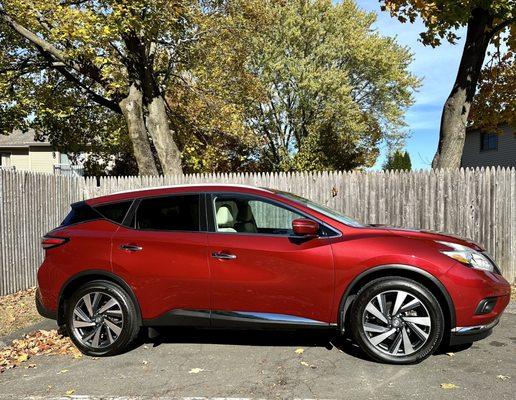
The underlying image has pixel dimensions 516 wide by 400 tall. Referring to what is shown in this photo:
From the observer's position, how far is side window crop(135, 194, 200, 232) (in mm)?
4887

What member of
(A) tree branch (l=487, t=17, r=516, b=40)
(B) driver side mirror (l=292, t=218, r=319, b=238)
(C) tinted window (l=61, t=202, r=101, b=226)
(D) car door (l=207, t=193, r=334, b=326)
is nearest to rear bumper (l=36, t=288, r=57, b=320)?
(C) tinted window (l=61, t=202, r=101, b=226)

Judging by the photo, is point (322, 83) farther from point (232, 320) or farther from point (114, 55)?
point (232, 320)

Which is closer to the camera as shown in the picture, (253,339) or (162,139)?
(253,339)

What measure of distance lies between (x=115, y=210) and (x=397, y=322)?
3029 millimetres

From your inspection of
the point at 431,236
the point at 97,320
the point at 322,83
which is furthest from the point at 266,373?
the point at 322,83

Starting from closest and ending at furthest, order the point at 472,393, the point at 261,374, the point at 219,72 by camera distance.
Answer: the point at 472,393 → the point at 261,374 → the point at 219,72

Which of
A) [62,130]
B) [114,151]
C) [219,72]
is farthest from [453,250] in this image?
[114,151]

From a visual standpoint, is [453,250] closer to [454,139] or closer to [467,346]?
[467,346]

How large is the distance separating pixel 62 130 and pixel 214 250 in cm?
1441

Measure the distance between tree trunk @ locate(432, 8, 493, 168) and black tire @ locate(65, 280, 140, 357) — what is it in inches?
302

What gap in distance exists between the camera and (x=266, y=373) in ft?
14.2

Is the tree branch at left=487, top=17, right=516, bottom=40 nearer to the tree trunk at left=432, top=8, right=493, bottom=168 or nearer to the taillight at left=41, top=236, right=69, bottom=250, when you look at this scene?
the tree trunk at left=432, top=8, right=493, bottom=168

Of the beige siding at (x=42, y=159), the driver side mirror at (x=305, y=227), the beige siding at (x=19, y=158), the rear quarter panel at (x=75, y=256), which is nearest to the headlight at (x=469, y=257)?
the driver side mirror at (x=305, y=227)

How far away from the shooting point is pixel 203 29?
1323cm
